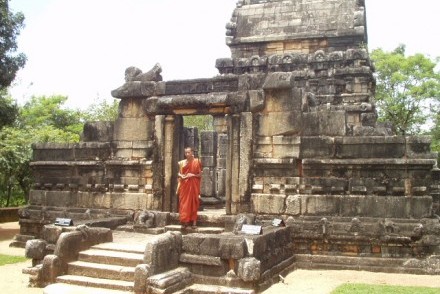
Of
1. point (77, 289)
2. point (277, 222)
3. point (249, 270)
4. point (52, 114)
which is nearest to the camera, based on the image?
point (249, 270)

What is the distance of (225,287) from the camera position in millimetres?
7992

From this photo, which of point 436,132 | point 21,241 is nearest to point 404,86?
→ point 436,132

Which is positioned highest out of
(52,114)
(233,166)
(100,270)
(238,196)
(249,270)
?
(52,114)

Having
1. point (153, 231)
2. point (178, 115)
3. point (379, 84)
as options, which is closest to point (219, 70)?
point (178, 115)

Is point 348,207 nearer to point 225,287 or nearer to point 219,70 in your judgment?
point 225,287

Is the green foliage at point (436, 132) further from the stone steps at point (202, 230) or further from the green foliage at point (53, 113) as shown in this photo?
the green foliage at point (53, 113)

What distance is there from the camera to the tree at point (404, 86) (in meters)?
26.9

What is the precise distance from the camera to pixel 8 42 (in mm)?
16562

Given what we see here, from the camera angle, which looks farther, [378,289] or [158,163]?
[158,163]

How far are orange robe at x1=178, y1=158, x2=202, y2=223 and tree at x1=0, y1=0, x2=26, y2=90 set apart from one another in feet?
30.2

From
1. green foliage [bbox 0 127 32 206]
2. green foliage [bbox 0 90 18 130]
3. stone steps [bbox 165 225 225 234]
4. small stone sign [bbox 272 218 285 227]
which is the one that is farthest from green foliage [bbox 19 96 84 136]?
small stone sign [bbox 272 218 285 227]

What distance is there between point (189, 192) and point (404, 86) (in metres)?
20.7

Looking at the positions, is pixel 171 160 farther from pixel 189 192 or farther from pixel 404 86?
pixel 404 86

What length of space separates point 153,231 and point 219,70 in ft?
28.1
